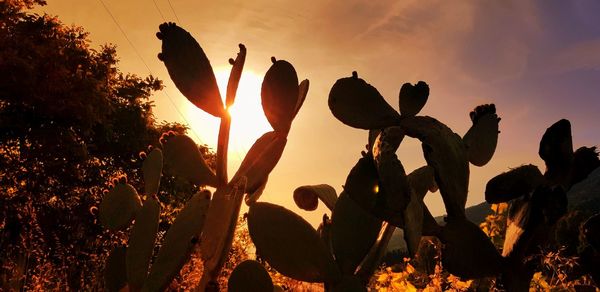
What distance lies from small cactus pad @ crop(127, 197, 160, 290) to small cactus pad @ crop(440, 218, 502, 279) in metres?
0.89

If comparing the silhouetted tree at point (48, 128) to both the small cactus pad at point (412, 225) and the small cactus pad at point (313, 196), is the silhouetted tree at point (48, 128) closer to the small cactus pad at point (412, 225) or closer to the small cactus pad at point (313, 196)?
the small cactus pad at point (313, 196)

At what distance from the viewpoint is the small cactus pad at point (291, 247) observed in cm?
107

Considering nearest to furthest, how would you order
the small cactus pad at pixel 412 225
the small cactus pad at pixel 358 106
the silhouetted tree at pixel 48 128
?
the small cactus pad at pixel 412 225 < the small cactus pad at pixel 358 106 < the silhouetted tree at pixel 48 128

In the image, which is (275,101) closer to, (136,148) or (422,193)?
(422,193)

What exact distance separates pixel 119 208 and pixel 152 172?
0.18 metres

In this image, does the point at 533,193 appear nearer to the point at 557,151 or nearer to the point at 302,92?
the point at 557,151

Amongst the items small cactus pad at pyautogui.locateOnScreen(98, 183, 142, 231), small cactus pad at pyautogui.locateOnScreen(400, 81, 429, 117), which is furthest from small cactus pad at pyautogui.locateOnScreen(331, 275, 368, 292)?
small cactus pad at pyautogui.locateOnScreen(98, 183, 142, 231)

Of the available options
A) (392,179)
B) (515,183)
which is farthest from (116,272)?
(515,183)

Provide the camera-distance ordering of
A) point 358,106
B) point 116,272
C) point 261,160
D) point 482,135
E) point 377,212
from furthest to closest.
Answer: point 116,272 → point 261,160 → point 482,135 → point 358,106 → point 377,212

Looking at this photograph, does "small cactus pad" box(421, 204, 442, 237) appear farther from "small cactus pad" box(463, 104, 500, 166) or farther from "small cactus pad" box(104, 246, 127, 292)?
"small cactus pad" box(104, 246, 127, 292)

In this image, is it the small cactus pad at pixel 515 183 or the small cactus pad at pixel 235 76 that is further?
the small cactus pad at pixel 235 76

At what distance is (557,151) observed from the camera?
100cm

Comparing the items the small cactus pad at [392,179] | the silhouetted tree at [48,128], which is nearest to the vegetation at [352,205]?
the small cactus pad at [392,179]

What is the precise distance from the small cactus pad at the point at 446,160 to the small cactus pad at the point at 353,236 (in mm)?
197
